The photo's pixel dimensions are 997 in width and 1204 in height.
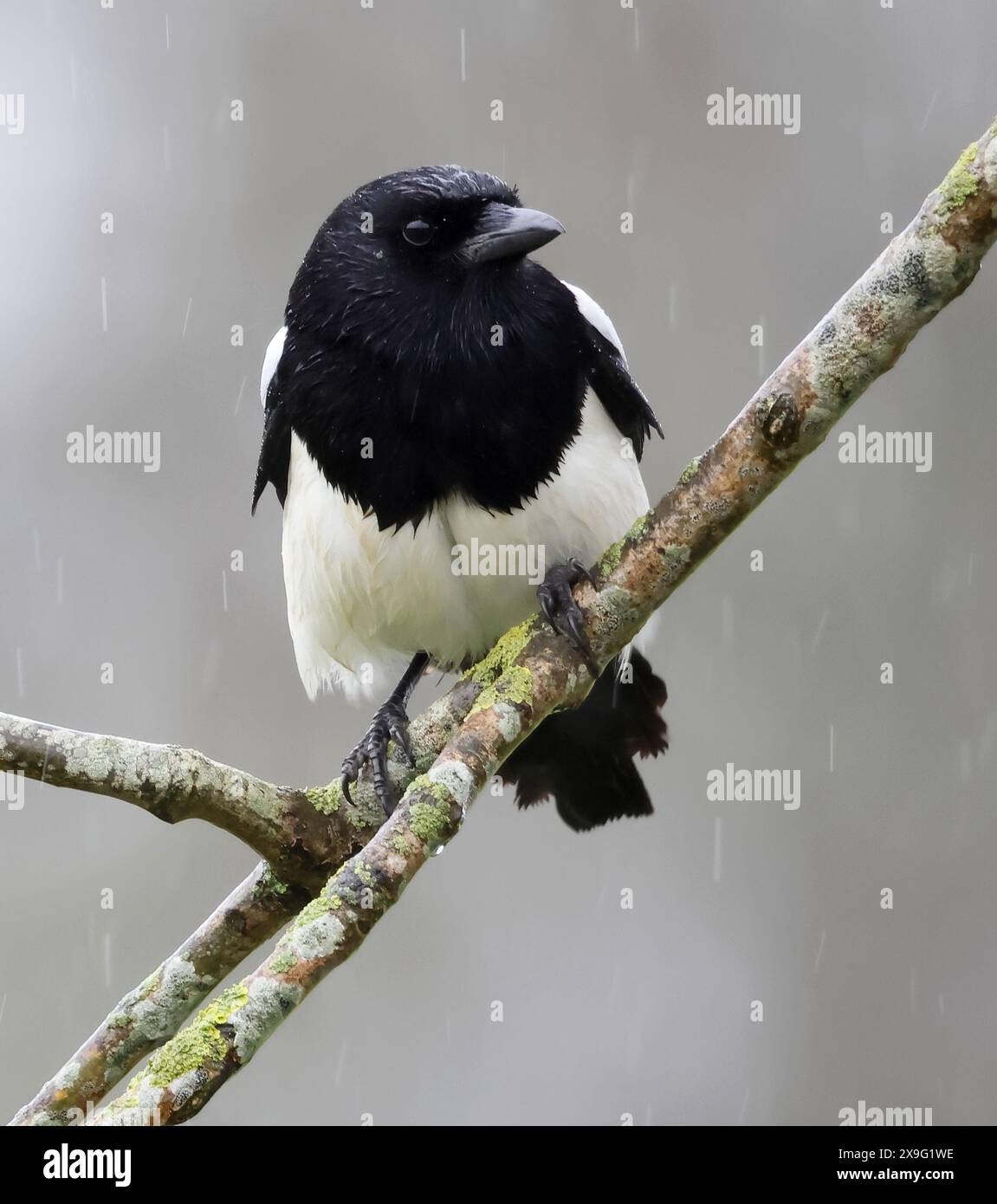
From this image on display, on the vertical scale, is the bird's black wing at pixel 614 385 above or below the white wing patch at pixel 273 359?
below

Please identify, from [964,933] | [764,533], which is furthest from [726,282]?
[964,933]

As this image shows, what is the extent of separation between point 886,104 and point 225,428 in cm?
330

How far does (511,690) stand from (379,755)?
2.08 ft

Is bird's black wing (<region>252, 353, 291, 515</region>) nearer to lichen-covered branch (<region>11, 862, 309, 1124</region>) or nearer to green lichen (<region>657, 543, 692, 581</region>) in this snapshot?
lichen-covered branch (<region>11, 862, 309, 1124</region>)

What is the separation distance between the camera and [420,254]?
11.6ft

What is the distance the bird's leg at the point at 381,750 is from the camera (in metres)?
3.28

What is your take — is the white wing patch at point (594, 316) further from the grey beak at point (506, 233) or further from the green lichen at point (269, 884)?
the green lichen at point (269, 884)

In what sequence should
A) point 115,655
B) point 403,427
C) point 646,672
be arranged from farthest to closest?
point 115,655 → point 646,672 → point 403,427

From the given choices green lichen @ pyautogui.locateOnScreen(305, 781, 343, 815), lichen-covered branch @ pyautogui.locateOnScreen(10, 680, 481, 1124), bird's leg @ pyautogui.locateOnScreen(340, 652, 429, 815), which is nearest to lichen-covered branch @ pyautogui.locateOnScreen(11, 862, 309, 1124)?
lichen-covered branch @ pyautogui.locateOnScreen(10, 680, 481, 1124)

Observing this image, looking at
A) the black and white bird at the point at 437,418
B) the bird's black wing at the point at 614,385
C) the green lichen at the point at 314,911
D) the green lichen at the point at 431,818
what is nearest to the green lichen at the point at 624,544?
the black and white bird at the point at 437,418

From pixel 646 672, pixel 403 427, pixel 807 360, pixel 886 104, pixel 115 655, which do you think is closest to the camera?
pixel 807 360

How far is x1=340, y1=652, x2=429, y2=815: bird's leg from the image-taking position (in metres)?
3.28

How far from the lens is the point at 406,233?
3.52m

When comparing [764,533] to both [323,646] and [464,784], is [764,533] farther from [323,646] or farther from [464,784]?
[464,784]
